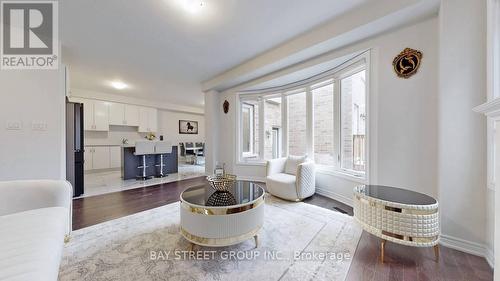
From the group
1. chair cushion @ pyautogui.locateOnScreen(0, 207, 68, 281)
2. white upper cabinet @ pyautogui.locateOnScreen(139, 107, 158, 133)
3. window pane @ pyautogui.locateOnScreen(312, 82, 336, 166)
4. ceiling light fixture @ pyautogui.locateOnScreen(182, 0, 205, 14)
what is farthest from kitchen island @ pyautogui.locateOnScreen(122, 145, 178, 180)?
window pane @ pyautogui.locateOnScreen(312, 82, 336, 166)

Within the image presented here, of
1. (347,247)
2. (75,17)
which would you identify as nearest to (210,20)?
(75,17)

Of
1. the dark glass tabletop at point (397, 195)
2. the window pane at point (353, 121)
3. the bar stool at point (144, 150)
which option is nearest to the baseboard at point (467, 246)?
the dark glass tabletop at point (397, 195)

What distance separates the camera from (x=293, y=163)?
362 cm

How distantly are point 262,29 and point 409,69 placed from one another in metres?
1.90

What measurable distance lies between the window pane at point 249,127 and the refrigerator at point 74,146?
3.35m

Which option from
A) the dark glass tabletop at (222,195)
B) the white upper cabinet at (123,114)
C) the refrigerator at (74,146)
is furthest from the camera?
the white upper cabinet at (123,114)

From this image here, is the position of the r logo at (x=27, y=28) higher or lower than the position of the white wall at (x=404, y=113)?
higher

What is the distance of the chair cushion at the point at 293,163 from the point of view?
11.6ft

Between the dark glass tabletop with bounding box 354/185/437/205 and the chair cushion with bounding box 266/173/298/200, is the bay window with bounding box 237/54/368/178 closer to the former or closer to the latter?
the dark glass tabletop with bounding box 354/185/437/205

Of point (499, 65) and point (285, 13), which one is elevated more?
point (285, 13)

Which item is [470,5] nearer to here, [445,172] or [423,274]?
[445,172]

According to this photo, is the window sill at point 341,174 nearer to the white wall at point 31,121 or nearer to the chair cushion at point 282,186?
the chair cushion at point 282,186

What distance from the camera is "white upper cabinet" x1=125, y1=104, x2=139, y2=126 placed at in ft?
21.1

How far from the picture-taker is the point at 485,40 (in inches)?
65.1
